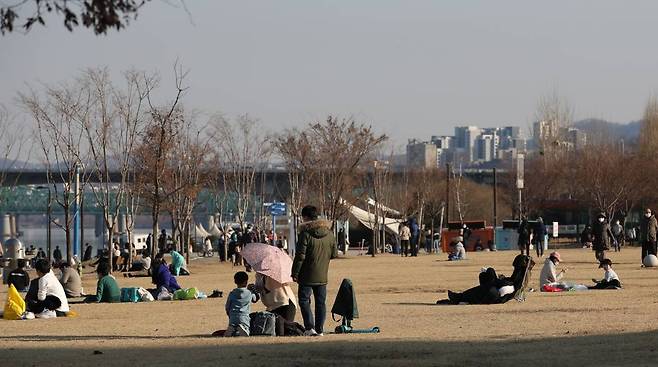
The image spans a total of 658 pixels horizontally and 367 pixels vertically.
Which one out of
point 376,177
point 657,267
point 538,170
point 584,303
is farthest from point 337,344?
point 538,170

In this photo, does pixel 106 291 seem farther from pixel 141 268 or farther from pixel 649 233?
pixel 649 233

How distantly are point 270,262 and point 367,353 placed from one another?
400 cm

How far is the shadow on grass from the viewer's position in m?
14.4

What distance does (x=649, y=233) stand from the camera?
39.1 meters

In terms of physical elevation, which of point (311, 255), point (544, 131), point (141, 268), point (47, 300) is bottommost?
point (141, 268)

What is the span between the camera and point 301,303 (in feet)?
59.5

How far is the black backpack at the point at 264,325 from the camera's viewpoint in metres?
18.5

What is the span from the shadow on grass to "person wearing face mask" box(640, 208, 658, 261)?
2195cm

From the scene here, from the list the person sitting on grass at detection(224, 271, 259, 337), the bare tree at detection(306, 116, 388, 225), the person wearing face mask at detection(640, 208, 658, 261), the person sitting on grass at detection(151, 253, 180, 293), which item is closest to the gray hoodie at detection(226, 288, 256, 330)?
the person sitting on grass at detection(224, 271, 259, 337)

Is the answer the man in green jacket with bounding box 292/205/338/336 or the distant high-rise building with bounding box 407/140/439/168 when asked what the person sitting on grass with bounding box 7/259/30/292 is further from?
the distant high-rise building with bounding box 407/140/439/168

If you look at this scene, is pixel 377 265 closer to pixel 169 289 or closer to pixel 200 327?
pixel 169 289

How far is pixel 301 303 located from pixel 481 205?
94805 millimetres

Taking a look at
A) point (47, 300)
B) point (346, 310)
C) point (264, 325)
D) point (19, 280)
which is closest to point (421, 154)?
point (19, 280)

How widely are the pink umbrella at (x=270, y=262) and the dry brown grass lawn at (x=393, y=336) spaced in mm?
1295
